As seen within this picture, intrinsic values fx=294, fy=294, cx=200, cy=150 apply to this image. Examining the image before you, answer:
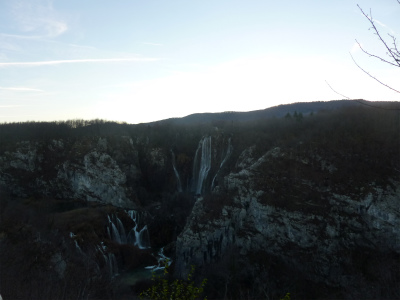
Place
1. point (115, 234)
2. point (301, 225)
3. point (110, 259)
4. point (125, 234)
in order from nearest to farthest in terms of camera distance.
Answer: point (301, 225), point (110, 259), point (115, 234), point (125, 234)

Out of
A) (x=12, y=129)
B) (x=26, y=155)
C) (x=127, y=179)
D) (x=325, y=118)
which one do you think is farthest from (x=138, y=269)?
(x=12, y=129)

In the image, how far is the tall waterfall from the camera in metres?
45.2

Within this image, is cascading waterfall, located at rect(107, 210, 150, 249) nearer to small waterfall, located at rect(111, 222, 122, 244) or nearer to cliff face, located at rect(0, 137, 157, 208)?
small waterfall, located at rect(111, 222, 122, 244)

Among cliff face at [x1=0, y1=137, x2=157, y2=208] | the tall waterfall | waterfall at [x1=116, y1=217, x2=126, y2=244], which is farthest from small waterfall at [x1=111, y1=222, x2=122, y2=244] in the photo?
the tall waterfall

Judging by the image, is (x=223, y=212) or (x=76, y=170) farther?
(x=76, y=170)

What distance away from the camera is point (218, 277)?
22.5 metres

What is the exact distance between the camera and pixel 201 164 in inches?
1859

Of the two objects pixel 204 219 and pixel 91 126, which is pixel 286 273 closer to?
pixel 204 219

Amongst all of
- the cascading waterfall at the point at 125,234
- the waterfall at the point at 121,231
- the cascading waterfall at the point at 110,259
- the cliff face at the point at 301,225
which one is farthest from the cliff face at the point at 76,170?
the cliff face at the point at 301,225

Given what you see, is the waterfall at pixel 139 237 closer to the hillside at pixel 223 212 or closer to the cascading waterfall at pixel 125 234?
the cascading waterfall at pixel 125 234

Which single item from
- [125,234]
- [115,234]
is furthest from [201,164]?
[115,234]

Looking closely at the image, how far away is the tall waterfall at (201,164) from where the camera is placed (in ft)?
148

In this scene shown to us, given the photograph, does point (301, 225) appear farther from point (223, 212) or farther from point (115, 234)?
point (115, 234)

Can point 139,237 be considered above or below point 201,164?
below
